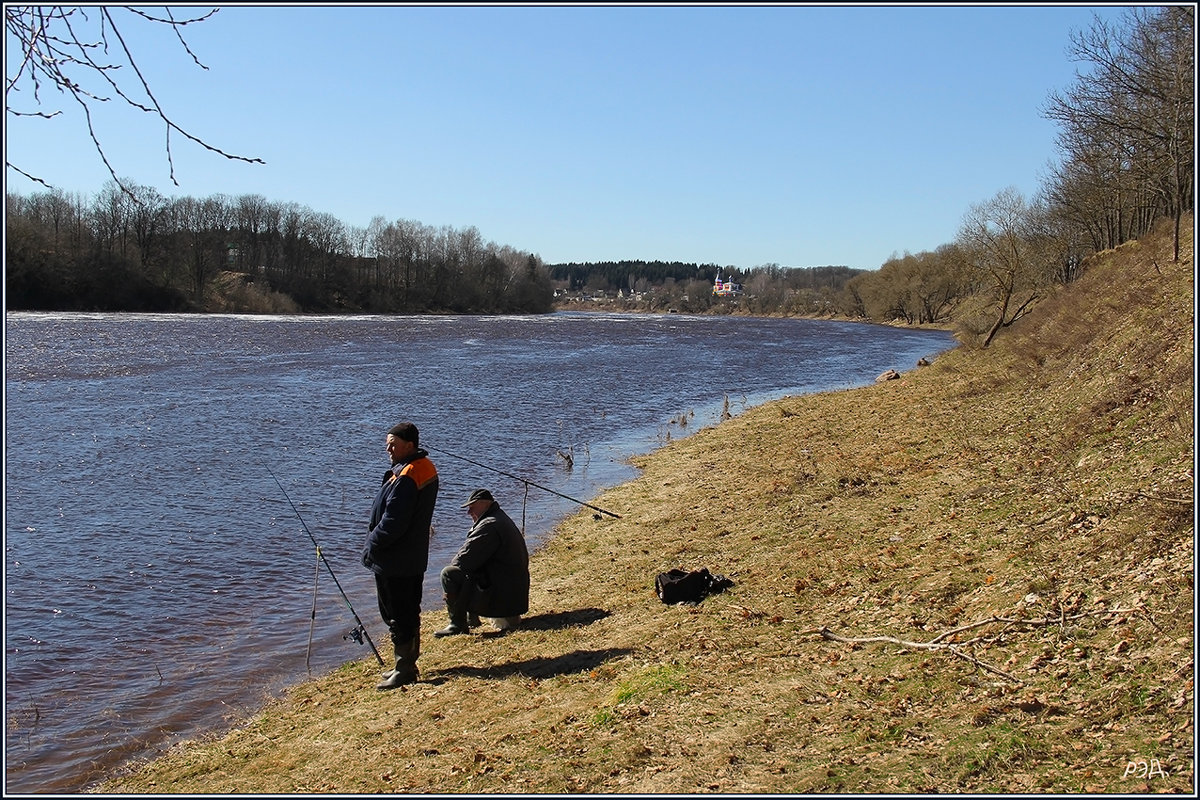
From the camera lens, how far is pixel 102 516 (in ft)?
41.7

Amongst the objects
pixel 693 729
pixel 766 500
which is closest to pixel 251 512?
pixel 766 500

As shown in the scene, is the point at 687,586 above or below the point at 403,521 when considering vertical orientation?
below

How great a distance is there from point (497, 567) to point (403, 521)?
1483 millimetres

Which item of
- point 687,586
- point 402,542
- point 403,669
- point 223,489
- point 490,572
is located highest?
point 402,542

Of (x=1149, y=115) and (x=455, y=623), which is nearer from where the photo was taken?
(x=455, y=623)

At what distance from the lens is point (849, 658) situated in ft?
19.9

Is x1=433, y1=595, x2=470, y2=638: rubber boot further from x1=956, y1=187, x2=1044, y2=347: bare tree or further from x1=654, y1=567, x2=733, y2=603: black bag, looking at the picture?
x1=956, y1=187, x2=1044, y2=347: bare tree

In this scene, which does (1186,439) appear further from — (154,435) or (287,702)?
(154,435)

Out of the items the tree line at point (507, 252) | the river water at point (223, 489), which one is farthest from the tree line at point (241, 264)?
the river water at point (223, 489)

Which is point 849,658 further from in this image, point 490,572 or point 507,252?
point 507,252

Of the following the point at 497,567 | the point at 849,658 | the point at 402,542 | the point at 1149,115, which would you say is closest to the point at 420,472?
the point at 402,542

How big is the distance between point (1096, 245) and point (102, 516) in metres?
38.7

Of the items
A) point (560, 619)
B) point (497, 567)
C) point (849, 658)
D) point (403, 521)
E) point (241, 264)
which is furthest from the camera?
point (241, 264)

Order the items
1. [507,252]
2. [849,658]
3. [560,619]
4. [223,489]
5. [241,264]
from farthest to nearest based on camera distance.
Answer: [507,252], [241,264], [223,489], [560,619], [849,658]
